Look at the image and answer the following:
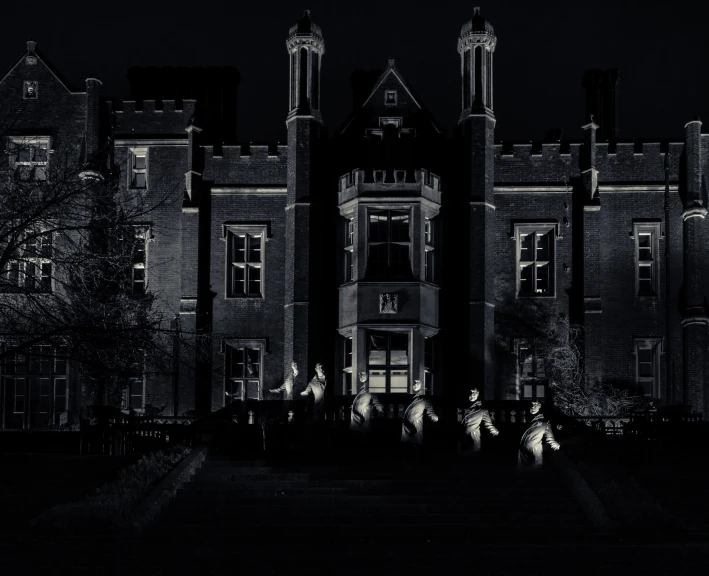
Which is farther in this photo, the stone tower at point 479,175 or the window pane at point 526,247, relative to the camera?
the window pane at point 526,247

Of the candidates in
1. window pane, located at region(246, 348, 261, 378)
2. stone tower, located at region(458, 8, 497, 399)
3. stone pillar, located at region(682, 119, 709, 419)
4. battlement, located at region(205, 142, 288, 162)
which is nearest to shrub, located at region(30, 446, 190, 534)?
window pane, located at region(246, 348, 261, 378)

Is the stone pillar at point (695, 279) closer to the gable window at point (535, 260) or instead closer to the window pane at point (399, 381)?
the gable window at point (535, 260)

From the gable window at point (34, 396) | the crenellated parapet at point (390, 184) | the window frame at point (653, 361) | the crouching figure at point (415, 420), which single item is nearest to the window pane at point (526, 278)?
the window frame at point (653, 361)

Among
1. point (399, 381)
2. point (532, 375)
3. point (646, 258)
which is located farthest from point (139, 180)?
point (646, 258)

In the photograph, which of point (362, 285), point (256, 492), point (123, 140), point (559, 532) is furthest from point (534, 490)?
point (123, 140)

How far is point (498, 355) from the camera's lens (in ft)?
122

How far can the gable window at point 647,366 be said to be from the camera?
37.0 metres

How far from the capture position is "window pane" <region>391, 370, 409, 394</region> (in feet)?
116

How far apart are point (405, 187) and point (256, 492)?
14540mm

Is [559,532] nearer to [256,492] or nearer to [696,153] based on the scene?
[256,492]

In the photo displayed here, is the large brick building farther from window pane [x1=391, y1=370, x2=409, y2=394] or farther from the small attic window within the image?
the small attic window

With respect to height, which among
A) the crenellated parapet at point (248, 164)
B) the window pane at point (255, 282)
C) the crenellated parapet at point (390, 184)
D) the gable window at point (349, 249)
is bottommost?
the window pane at point (255, 282)

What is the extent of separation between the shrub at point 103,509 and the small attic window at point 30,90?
1879cm

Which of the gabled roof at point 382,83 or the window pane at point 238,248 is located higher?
the gabled roof at point 382,83
